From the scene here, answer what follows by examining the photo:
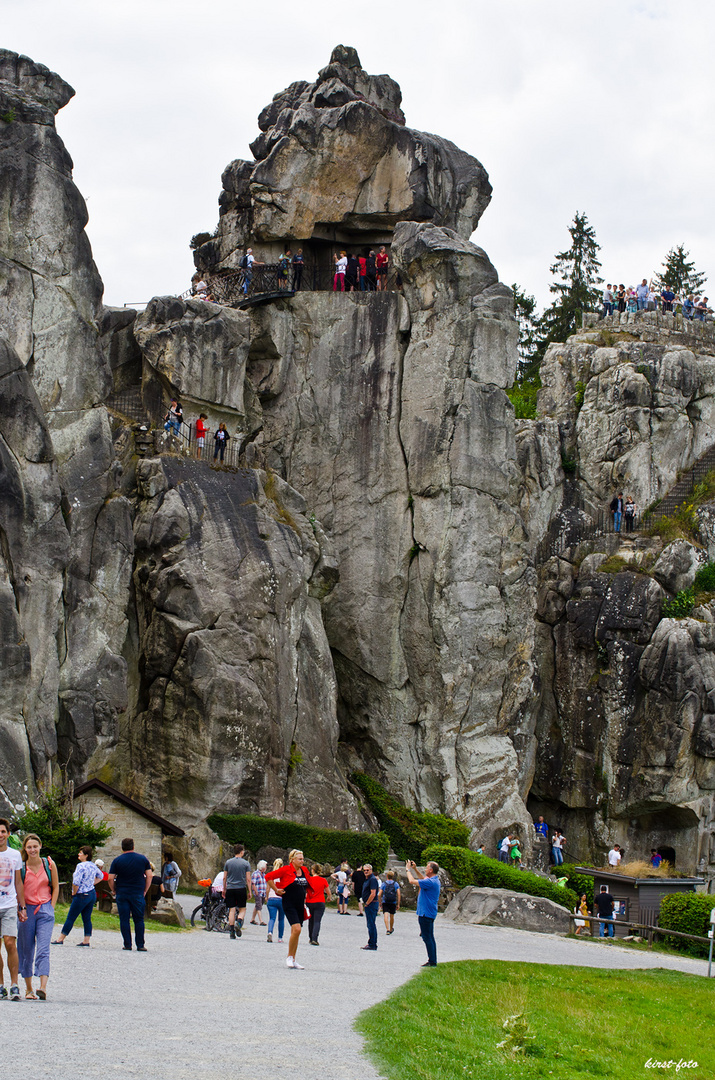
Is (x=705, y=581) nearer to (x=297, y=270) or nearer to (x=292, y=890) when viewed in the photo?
(x=297, y=270)

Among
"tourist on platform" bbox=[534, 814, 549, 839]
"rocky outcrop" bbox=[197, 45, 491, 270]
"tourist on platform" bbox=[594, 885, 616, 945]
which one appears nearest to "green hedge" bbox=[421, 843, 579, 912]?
"tourist on platform" bbox=[594, 885, 616, 945]

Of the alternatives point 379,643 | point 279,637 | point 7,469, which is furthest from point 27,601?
point 379,643

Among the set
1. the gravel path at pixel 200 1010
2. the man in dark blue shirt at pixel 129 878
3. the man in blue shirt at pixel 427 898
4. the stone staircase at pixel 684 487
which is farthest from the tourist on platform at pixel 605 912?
the stone staircase at pixel 684 487

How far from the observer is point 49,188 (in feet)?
118

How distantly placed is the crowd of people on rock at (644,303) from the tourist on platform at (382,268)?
13971mm

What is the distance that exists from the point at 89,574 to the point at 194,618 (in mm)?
3293

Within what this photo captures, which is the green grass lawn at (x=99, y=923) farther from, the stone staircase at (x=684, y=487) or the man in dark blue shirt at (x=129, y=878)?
the stone staircase at (x=684, y=487)

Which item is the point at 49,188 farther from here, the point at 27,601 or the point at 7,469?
the point at 27,601

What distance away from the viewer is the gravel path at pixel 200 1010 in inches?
369

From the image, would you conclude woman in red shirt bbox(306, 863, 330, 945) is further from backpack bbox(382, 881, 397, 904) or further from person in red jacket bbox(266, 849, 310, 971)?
backpack bbox(382, 881, 397, 904)

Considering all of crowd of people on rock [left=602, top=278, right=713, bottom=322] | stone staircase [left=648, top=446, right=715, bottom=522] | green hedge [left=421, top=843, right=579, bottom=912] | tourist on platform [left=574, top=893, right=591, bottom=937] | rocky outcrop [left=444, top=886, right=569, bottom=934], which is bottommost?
tourist on platform [left=574, top=893, right=591, bottom=937]

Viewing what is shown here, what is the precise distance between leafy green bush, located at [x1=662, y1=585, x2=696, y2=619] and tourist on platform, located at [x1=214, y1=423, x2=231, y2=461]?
60.3 ft

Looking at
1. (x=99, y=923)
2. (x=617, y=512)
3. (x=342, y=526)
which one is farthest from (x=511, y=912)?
(x=617, y=512)

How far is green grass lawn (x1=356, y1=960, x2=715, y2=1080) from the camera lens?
36.9ft
